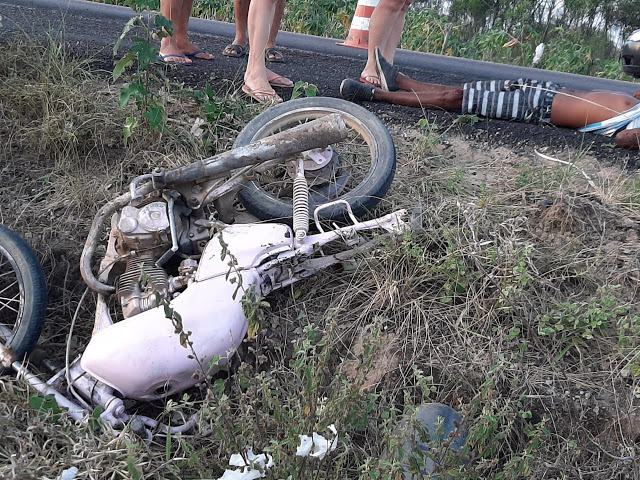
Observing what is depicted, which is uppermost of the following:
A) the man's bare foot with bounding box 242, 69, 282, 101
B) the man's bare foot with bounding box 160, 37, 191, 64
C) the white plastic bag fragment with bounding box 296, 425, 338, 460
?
the man's bare foot with bounding box 160, 37, 191, 64

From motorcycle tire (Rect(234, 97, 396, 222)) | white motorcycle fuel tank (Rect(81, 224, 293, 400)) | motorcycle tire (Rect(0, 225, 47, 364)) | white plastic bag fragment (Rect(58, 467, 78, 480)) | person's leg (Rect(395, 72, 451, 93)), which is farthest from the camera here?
person's leg (Rect(395, 72, 451, 93))

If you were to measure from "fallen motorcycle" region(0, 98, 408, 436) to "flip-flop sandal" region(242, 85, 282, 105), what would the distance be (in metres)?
0.63

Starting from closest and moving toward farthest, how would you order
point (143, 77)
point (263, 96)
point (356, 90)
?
point (143, 77)
point (263, 96)
point (356, 90)

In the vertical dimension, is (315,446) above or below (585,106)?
below

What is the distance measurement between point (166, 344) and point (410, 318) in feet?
3.52

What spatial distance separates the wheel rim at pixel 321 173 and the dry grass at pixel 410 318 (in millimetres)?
267

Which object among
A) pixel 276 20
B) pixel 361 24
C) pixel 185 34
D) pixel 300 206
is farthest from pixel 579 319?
pixel 361 24

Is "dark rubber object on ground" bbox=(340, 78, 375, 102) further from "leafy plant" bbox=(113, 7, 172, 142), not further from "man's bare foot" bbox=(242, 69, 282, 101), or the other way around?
"leafy plant" bbox=(113, 7, 172, 142)

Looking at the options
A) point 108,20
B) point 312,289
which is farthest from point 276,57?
point 312,289

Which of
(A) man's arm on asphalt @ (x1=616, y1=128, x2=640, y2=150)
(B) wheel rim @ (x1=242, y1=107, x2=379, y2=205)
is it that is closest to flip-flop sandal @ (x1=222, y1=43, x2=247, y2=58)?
(B) wheel rim @ (x1=242, y1=107, x2=379, y2=205)

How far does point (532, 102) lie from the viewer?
402cm

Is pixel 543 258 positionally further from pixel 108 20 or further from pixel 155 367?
pixel 108 20

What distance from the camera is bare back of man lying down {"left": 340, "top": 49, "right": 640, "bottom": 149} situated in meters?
3.89

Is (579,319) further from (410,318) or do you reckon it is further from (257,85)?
(257,85)
